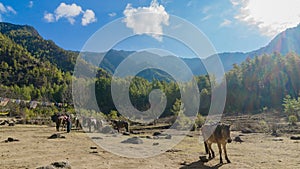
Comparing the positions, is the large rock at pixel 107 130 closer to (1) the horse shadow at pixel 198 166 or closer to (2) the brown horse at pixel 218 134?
(2) the brown horse at pixel 218 134

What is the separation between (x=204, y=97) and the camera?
62031mm

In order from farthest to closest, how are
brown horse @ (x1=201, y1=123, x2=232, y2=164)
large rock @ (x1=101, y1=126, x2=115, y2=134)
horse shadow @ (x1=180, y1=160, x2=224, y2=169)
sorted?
large rock @ (x1=101, y1=126, x2=115, y2=134)
brown horse @ (x1=201, y1=123, x2=232, y2=164)
horse shadow @ (x1=180, y1=160, x2=224, y2=169)

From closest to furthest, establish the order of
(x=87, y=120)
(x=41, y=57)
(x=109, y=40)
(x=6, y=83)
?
(x=109, y=40) < (x=87, y=120) < (x=6, y=83) < (x=41, y=57)

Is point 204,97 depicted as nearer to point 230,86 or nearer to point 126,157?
point 230,86

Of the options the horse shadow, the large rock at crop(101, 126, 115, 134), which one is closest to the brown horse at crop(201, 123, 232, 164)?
the horse shadow

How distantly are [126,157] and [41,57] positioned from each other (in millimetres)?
197094

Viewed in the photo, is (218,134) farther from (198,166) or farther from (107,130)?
(107,130)

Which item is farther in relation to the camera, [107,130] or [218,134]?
[107,130]

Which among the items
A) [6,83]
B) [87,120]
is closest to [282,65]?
[87,120]

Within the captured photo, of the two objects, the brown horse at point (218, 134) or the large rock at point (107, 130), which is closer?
the brown horse at point (218, 134)

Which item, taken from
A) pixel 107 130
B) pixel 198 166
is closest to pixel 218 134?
pixel 198 166

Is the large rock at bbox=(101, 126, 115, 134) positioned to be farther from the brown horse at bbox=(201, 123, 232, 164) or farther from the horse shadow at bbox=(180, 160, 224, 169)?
the horse shadow at bbox=(180, 160, 224, 169)

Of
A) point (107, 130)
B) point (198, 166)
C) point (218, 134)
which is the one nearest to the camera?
point (198, 166)

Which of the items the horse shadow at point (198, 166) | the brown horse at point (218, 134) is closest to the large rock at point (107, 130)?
the brown horse at point (218, 134)
